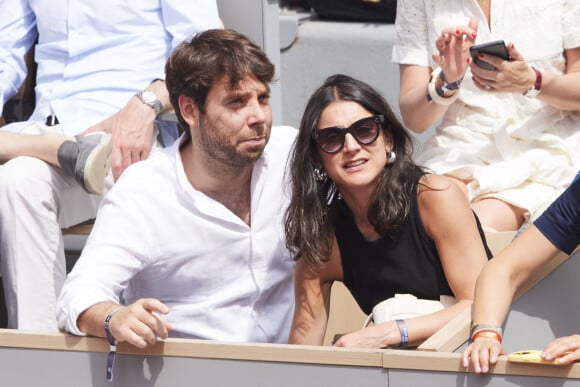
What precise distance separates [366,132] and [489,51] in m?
0.47

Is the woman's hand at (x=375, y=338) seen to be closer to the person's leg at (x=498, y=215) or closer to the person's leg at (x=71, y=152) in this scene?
the person's leg at (x=498, y=215)

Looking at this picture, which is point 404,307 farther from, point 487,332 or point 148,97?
point 148,97

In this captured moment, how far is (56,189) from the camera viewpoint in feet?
10.8

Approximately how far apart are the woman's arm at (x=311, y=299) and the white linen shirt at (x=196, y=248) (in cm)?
14

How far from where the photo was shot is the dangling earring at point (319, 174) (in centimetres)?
285

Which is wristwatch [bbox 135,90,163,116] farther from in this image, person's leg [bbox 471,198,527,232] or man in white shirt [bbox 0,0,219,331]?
person's leg [bbox 471,198,527,232]

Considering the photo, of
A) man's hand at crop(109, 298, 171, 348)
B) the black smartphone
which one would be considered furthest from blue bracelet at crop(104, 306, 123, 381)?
the black smartphone

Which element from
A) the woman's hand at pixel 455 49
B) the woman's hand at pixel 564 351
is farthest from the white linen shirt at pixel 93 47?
the woman's hand at pixel 564 351

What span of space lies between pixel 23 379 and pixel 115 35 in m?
1.43

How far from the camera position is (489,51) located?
3.03 metres

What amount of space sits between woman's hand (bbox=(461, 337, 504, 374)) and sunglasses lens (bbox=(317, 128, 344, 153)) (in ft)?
2.19

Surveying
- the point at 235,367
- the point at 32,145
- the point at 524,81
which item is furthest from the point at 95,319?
the point at 524,81

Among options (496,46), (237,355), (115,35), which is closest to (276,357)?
(237,355)

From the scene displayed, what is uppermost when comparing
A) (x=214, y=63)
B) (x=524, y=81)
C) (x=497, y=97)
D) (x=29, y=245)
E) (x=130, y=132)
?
(x=214, y=63)
